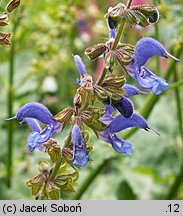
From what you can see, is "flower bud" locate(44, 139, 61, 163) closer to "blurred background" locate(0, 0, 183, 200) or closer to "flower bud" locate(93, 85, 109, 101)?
"flower bud" locate(93, 85, 109, 101)

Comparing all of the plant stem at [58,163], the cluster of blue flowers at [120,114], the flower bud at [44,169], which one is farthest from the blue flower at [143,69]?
the flower bud at [44,169]

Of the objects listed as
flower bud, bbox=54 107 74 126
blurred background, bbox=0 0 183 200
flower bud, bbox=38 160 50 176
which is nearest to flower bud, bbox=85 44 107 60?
flower bud, bbox=54 107 74 126

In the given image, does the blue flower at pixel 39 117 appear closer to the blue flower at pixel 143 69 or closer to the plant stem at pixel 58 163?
the plant stem at pixel 58 163

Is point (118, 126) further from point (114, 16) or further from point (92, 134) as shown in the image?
point (92, 134)

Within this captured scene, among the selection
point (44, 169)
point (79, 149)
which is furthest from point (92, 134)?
point (79, 149)

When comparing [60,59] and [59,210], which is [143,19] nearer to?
[59,210]

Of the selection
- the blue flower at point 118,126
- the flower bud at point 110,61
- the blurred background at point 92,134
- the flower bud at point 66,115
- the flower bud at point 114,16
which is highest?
the flower bud at point 114,16

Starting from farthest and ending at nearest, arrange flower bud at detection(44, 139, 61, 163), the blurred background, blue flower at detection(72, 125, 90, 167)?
the blurred background, flower bud at detection(44, 139, 61, 163), blue flower at detection(72, 125, 90, 167)

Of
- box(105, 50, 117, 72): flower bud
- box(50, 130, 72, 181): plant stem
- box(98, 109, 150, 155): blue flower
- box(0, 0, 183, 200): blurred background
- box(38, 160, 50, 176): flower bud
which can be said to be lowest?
box(0, 0, 183, 200): blurred background
